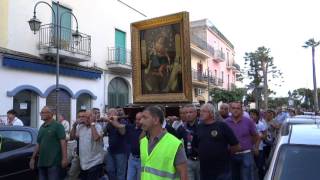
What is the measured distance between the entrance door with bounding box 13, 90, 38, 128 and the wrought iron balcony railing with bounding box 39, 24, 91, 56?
200 centimetres

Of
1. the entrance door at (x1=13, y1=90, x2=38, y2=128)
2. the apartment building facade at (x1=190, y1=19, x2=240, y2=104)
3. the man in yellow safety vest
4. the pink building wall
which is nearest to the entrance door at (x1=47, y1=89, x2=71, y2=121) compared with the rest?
the entrance door at (x1=13, y1=90, x2=38, y2=128)

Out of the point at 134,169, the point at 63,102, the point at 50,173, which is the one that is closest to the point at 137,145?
the point at 134,169

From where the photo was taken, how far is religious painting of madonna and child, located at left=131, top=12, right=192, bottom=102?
886cm

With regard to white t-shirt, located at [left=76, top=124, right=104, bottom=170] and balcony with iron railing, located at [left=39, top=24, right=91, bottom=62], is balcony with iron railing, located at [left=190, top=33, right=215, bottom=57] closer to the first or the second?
balcony with iron railing, located at [left=39, top=24, right=91, bottom=62]

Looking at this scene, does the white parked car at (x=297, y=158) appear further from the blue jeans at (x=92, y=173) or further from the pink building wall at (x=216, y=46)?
the pink building wall at (x=216, y=46)

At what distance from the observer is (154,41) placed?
9.41 meters

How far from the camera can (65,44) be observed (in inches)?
735

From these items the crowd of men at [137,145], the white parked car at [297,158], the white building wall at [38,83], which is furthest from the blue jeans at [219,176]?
the white building wall at [38,83]

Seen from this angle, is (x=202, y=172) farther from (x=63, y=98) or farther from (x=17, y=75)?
(x=63, y=98)

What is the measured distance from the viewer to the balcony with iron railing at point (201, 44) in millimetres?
38809

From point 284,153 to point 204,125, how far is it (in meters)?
2.26

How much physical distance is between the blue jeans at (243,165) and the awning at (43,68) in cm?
1093

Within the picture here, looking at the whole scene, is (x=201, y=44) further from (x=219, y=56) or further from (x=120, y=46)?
(x=120, y=46)

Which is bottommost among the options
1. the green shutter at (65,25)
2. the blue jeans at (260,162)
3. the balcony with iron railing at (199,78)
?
the blue jeans at (260,162)
